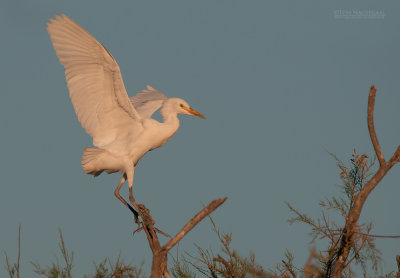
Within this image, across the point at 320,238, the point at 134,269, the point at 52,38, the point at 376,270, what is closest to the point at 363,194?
the point at 320,238

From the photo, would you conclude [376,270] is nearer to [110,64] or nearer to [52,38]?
[110,64]

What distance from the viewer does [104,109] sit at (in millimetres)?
6953

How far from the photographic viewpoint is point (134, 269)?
15.0 feet

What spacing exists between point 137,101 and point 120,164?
2103mm

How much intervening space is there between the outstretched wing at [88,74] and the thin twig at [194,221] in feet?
8.26

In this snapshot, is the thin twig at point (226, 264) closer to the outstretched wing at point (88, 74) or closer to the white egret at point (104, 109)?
the white egret at point (104, 109)

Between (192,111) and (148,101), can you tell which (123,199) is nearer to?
(192,111)

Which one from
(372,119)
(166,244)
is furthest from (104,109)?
(372,119)

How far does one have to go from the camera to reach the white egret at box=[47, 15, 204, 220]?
21.4 ft

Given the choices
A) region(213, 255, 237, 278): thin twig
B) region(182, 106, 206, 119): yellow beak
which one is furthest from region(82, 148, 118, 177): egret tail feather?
region(213, 255, 237, 278): thin twig

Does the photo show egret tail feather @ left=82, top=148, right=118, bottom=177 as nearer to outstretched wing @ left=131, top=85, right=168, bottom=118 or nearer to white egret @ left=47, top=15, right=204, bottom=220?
white egret @ left=47, top=15, right=204, bottom=220

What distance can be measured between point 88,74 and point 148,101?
2.20m

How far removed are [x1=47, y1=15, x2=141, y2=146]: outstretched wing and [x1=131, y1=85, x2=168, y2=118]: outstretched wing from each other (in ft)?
3.50

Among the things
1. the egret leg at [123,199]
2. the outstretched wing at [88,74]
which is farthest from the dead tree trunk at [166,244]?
the outstretched wing at [88,74]
